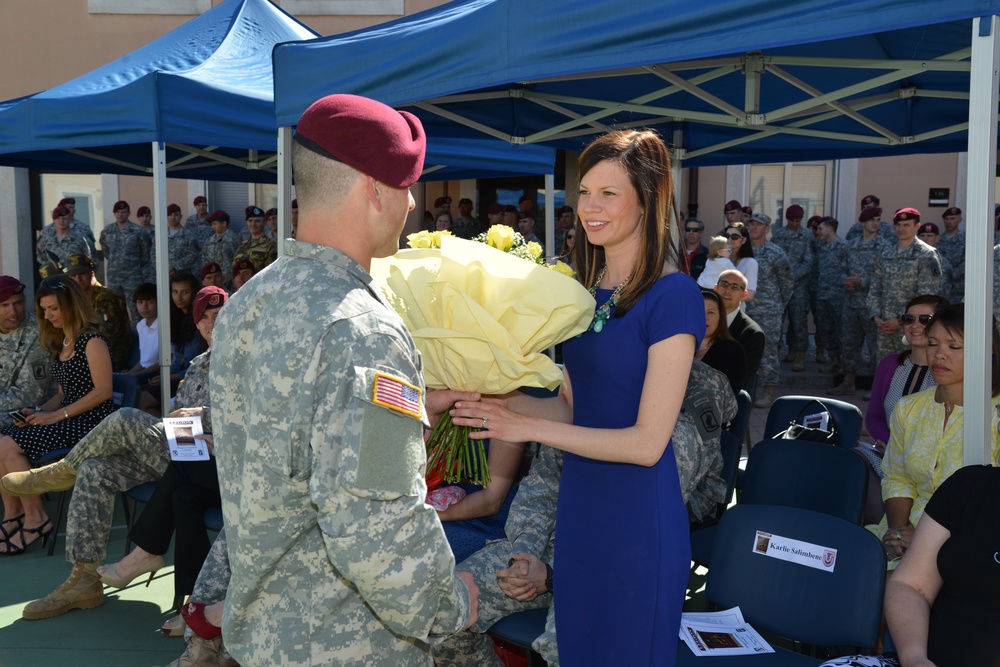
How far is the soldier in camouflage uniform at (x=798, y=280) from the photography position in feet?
33.9

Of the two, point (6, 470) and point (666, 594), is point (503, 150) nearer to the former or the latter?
point (6, 470)

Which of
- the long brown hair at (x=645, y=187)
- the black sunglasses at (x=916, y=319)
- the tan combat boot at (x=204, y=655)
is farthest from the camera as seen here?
the black sunglasses at (x=916, y=319)

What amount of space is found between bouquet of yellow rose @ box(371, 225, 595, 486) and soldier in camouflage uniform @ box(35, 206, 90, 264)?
10.7 metres

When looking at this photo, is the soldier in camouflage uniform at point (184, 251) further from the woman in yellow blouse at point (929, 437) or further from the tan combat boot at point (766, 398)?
the woman in yellow blouse at point (929, 437)

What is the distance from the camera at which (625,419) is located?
2.03 metres

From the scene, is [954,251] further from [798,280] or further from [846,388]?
[846,388]

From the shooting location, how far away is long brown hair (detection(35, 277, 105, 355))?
5008 millimetres

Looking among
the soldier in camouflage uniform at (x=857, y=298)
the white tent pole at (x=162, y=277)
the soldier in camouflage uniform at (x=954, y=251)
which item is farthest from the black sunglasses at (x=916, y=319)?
the soldier in camouflage uniform at (x=954, y=251)

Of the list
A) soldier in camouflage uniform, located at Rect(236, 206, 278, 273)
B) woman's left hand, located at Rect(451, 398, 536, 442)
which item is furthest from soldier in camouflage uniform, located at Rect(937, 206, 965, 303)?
woman's left hand, located at Rect(451, 398, 536, 442)

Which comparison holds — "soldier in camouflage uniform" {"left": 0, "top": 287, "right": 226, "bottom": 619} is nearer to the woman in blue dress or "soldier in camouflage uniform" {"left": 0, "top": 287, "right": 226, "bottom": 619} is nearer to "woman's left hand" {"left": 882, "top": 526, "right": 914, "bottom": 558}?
the woman in blue dress

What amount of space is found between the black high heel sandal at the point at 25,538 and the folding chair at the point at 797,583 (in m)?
3.96

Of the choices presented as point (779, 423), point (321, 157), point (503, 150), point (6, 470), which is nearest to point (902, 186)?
point (503, 150)

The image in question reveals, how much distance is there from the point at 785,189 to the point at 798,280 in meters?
3.11

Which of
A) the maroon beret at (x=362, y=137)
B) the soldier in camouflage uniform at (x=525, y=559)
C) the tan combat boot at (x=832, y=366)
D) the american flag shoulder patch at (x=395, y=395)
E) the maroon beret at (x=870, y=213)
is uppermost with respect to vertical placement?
the maroon beret at (x=870, y=213)
